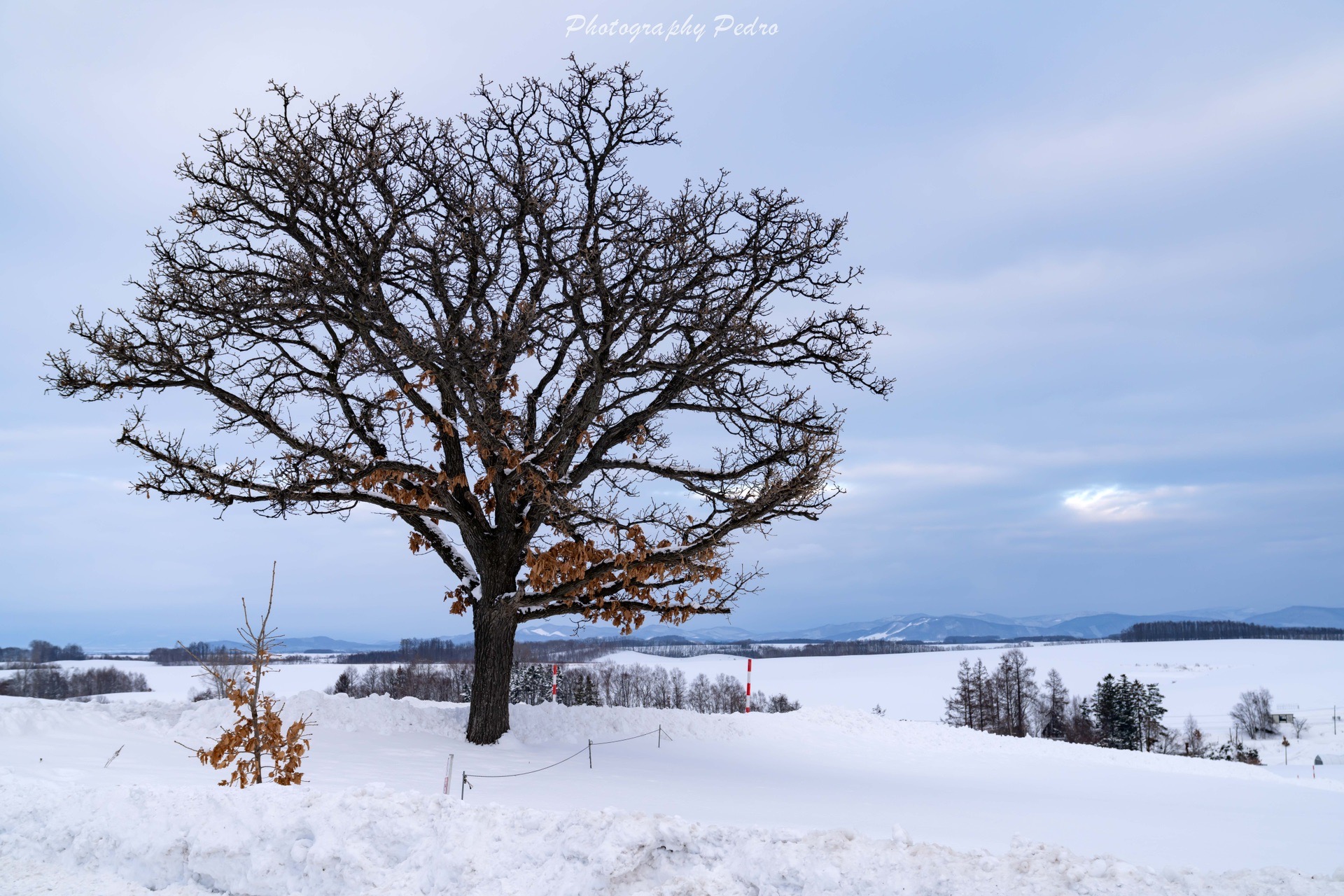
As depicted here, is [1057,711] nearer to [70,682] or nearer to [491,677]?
[491,677]

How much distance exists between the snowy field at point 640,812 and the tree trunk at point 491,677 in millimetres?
464

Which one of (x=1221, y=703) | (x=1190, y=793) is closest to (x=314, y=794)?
(x=1190, y=793)

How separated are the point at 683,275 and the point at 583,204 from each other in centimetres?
243

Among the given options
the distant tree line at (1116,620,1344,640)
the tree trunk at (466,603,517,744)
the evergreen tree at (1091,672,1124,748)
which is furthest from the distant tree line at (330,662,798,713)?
the distant tree line at (1116,620,1344,640)

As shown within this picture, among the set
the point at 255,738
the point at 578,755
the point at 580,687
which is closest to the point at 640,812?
the point at 255,738

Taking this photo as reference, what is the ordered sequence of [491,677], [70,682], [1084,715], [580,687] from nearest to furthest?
[491,677] → [580,687] → [70,682] → [1084,715]

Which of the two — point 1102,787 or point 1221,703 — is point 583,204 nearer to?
point 1102,787

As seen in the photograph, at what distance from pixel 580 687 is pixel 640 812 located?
47.6 meters

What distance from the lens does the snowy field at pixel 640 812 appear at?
6.31 m

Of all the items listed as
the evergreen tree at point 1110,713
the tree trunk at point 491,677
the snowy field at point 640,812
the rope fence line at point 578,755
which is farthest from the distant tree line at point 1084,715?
the tree trunk at point 491,677

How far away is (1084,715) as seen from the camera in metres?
73.9

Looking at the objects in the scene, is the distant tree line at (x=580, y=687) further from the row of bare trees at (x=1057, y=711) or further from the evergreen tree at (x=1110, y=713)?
the evergreen tree at (x=1110, y=713)

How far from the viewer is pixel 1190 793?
47.8ft

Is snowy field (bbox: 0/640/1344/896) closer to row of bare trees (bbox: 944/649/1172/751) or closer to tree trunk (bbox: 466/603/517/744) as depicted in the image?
tree trunk (bbox: 466/603/517/744)
